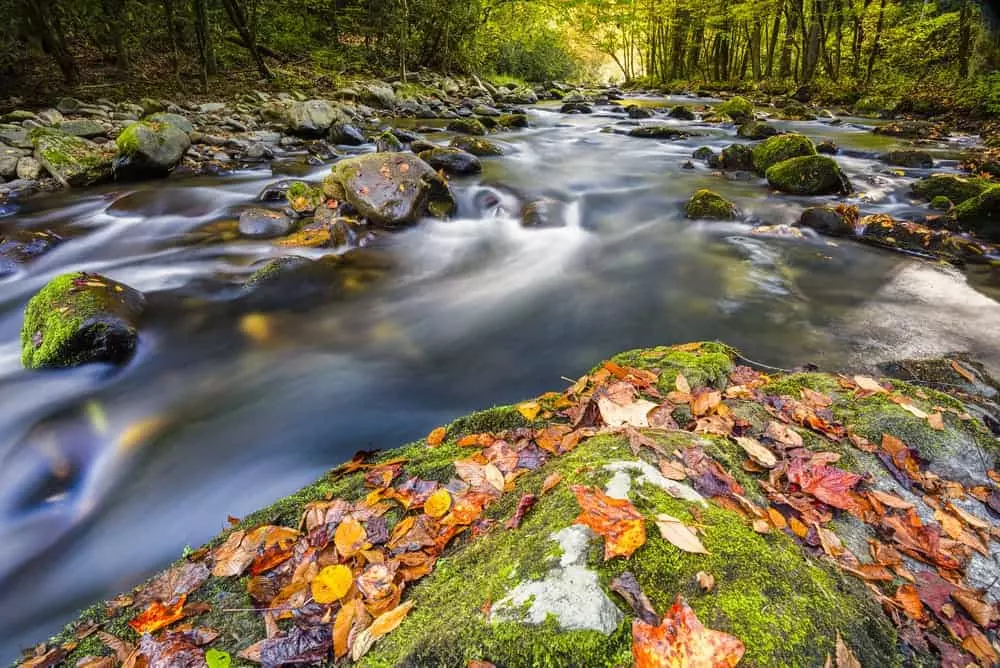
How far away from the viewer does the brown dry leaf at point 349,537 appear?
1994mm

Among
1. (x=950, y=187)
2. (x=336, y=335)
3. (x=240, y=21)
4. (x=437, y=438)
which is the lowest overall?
(x=336, y=335)

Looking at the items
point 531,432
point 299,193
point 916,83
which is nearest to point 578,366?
point 531,432

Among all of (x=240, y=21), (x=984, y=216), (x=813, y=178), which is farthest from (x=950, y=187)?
(x=240, y=21)

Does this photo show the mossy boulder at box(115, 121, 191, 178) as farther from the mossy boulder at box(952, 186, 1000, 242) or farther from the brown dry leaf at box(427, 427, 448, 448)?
the mossy boulder at box(952, 186, 1000, 242)

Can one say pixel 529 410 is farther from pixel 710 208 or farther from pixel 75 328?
pixel 710 208

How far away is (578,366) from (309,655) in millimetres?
3498

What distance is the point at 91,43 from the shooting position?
15039 mm

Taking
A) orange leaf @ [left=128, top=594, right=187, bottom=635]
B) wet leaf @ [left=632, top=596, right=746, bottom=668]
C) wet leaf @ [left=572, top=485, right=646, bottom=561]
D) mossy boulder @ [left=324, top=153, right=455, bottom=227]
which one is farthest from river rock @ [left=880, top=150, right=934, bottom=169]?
orange leaf @ [left=128, top=594, right=187, bottom=635]

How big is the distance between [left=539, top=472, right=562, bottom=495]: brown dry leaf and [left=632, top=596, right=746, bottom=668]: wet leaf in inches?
23.9

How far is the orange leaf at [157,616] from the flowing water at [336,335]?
1108 mm

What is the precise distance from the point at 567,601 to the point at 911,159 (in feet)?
43.0

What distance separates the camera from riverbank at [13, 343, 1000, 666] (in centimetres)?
125

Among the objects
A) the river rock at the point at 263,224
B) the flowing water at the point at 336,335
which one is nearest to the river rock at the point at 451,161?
the flowing water at the point at 336,335

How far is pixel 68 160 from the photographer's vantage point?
842cm
